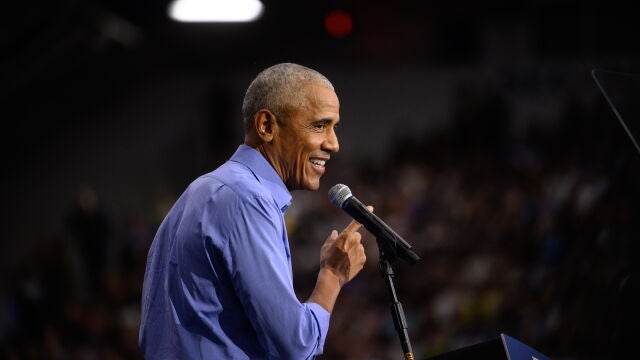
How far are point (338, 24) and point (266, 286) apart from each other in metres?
9.19

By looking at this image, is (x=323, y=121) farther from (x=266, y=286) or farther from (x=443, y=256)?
(x=443, y=256)

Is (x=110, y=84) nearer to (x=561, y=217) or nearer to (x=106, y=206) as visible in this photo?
(x=106, y=206)

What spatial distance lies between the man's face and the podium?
1.78 ft

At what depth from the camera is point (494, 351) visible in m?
1.95

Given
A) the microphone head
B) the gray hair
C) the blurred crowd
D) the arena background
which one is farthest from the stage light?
the microphone head

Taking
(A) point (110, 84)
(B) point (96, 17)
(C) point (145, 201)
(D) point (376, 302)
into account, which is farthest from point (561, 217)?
(A) point (110, 84)

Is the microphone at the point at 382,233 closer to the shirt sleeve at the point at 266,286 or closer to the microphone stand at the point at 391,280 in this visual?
the microphone stand at the point at 391,280

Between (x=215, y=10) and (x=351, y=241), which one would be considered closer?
(x=351, y=241)

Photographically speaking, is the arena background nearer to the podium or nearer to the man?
the podium

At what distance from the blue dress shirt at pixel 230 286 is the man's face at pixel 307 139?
0.15 m

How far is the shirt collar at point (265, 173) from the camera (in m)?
2.10

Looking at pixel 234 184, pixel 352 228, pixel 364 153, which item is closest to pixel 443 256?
pixel 364 153

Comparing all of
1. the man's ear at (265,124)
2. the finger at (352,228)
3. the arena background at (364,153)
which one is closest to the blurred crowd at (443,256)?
the arena background at (364,153)

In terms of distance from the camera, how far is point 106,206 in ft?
36.5
